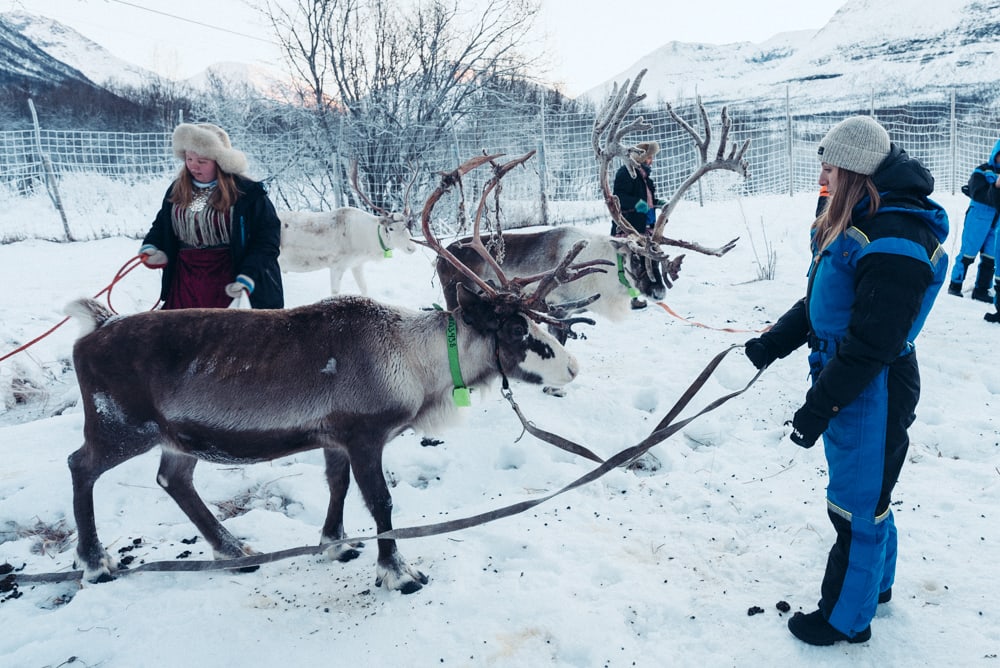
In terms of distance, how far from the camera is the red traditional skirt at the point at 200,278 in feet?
11.1

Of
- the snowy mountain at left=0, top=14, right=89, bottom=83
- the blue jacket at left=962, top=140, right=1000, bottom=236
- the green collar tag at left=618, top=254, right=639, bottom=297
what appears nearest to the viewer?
the green collar tag at left=618, top=254, right=639, bottom=297

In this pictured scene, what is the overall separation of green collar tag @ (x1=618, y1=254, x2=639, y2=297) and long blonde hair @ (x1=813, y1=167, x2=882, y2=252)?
10.7 ft

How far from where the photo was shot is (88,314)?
107 inches

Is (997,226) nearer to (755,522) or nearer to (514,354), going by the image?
(755,522)

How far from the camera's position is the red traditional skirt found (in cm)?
337

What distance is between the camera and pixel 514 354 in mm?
2932

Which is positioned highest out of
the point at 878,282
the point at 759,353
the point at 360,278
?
the point at 878,282

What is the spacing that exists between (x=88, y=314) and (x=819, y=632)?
317 centimetres

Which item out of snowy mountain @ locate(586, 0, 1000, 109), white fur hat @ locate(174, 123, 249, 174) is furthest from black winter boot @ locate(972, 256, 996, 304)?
snowy mountain @ locate(586, 0, 1000, 109)

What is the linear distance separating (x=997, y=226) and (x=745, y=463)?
184 inches

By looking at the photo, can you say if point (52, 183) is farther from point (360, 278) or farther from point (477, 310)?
point (477, 310)

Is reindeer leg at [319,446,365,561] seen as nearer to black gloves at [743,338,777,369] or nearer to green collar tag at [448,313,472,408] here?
green collar tag at [448,313,472,408]

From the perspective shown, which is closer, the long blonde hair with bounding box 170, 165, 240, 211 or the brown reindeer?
the brown reindeer

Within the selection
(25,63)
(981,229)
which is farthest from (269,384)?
(25,63)
